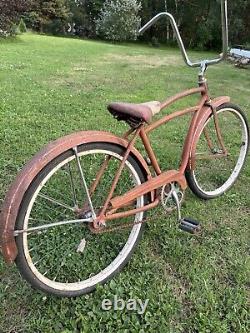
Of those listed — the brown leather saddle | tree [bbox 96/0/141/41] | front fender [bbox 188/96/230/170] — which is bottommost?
tree [bbox 96/0/141/41]

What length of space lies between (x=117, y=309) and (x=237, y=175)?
1.69 meters

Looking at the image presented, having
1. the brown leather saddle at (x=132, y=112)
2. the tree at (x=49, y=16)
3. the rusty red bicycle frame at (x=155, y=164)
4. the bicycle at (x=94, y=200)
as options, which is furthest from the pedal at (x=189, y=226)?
the tree at (x=49, y=16)

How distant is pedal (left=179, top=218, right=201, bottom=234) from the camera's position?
2.38m

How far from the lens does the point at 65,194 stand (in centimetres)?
283

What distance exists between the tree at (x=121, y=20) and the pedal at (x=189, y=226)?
1790cm

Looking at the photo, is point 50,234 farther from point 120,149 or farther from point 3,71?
point 3,71

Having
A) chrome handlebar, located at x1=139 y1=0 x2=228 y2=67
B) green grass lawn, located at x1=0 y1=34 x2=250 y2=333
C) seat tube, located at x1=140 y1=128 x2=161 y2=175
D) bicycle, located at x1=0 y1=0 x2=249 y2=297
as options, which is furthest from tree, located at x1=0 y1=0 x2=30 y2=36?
seat tube, located at x1=140 y1=128 x2=161 y2=175

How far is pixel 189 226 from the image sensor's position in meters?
2.39

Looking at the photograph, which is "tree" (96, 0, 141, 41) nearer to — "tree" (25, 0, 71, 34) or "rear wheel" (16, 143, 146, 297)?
"tree" (25, 0, 71, 34)

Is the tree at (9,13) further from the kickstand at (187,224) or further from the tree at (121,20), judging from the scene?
the kickstand at (187,224)

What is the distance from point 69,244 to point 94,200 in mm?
438

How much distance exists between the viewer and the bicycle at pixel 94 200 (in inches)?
67.4

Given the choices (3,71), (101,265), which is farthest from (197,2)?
(101,265)

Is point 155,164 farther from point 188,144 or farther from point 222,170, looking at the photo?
point 222,170
